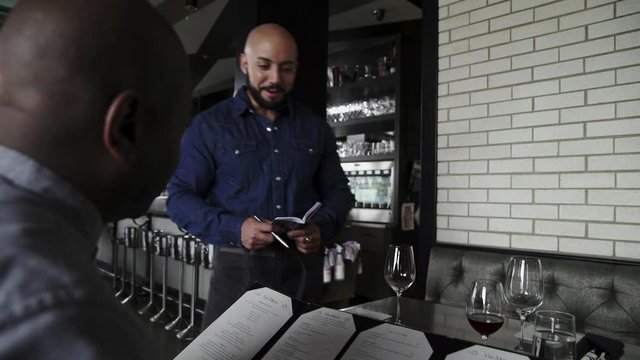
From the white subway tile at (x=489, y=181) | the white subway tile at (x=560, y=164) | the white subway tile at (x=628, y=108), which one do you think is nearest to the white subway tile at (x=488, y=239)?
the white subway tile at (x=489, y=181)

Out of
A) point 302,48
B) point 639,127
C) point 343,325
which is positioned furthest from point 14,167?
point 302,48

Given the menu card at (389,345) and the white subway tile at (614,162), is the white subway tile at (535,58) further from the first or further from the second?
the menu card at (389,345)

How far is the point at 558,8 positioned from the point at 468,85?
554 millimetres

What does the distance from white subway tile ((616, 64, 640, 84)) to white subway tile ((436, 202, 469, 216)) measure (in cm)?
93

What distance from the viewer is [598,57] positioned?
6.95ft

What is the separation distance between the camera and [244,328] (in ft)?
2.66

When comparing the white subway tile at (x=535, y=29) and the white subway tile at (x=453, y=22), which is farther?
the white subway tile at (x=453, y=22)

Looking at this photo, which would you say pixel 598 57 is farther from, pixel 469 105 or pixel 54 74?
pixel 54 74

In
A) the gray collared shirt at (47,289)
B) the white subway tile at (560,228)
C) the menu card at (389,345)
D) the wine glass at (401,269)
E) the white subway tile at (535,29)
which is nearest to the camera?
the gray collared shirt at (47,289)

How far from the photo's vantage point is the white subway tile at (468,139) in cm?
250

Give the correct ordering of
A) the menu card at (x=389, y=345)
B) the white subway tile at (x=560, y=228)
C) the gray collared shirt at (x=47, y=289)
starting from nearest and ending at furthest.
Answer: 1. the gray collared shirt at (x=47, y=289)
2. the menu card at (x=389, y=345)
3. the white subway tile at (x=560, y=228)

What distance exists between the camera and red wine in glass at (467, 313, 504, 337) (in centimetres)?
119

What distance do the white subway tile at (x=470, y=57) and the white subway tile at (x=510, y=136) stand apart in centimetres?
41

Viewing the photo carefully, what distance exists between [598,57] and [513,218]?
843mm
